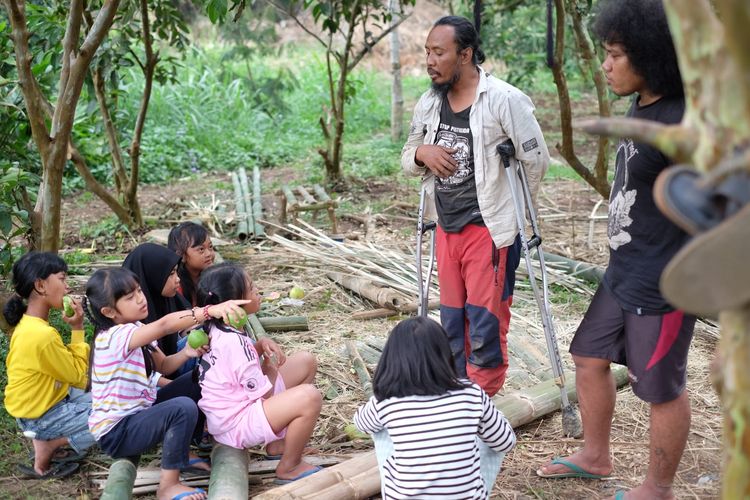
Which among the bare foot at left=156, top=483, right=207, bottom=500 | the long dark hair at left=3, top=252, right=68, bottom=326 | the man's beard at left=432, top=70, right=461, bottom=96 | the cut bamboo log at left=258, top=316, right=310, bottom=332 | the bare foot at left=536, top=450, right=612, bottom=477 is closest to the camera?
the bare foot at left=156, top=483, right=207, bottom=500

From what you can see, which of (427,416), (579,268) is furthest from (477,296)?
(579,268)

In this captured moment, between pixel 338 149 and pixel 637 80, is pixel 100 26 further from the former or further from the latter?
pixel 338 149

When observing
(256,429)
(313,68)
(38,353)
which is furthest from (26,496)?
(313,68)

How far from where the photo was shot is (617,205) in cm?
327

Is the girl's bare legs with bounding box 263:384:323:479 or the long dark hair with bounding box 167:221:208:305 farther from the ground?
the long dark hair with bounding box 167:221:208:305

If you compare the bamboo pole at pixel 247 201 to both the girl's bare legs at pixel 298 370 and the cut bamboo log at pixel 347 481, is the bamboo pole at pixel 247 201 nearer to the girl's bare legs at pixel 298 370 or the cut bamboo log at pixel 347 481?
the girl's bare legs at pixel 298 370

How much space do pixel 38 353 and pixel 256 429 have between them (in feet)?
3.76

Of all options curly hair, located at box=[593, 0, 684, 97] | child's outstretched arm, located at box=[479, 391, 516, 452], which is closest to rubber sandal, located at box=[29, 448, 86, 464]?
child's outstretched arm, located at box=[479, 391, 516, 452]

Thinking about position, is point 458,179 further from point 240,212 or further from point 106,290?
point 240,212

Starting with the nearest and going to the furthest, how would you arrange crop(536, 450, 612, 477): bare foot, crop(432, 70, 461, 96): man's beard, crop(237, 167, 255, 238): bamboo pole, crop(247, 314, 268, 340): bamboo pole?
crop(536, 450, 612, 477): bare foot → crop(432, 70, 461, 96): man's beard → crop(247, 314, 268, 340): bamboo pole → crop(237, 167, 255, 238): bamboo pole

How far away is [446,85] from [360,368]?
75.3 inches

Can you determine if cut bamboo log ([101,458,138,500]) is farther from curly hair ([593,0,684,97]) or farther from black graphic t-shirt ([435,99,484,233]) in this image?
curly hair ([593,0,684,97])

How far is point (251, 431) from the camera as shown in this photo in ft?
12.5

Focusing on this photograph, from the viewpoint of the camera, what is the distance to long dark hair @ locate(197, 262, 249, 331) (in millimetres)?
3875
